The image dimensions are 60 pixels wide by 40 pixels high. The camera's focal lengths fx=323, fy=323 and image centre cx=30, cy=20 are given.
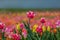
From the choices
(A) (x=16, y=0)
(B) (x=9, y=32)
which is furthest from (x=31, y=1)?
(B) (x=9, y=32)

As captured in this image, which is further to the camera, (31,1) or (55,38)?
(31,1)

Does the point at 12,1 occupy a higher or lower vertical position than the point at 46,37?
lower

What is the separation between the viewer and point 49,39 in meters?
3.34

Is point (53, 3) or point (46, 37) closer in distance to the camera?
point (46, 37)

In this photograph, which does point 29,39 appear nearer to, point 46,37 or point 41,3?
point 46,37

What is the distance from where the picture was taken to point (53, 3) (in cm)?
1363

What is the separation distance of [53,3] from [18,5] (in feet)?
4.86

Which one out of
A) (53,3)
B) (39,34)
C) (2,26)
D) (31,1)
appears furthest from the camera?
(31,1)

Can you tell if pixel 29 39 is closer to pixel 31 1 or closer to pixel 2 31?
pixel 2 31

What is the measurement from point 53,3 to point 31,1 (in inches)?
58.8

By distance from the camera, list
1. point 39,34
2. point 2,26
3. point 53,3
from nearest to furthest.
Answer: point 2,26 → point 39,34 → point 53,3

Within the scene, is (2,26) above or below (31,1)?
above

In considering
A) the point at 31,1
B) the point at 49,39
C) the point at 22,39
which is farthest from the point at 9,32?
the point at 31,1

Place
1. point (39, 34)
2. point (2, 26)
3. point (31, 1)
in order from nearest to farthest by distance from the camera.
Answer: point (2, 26) → point (39, 34) → point (31, 1)
